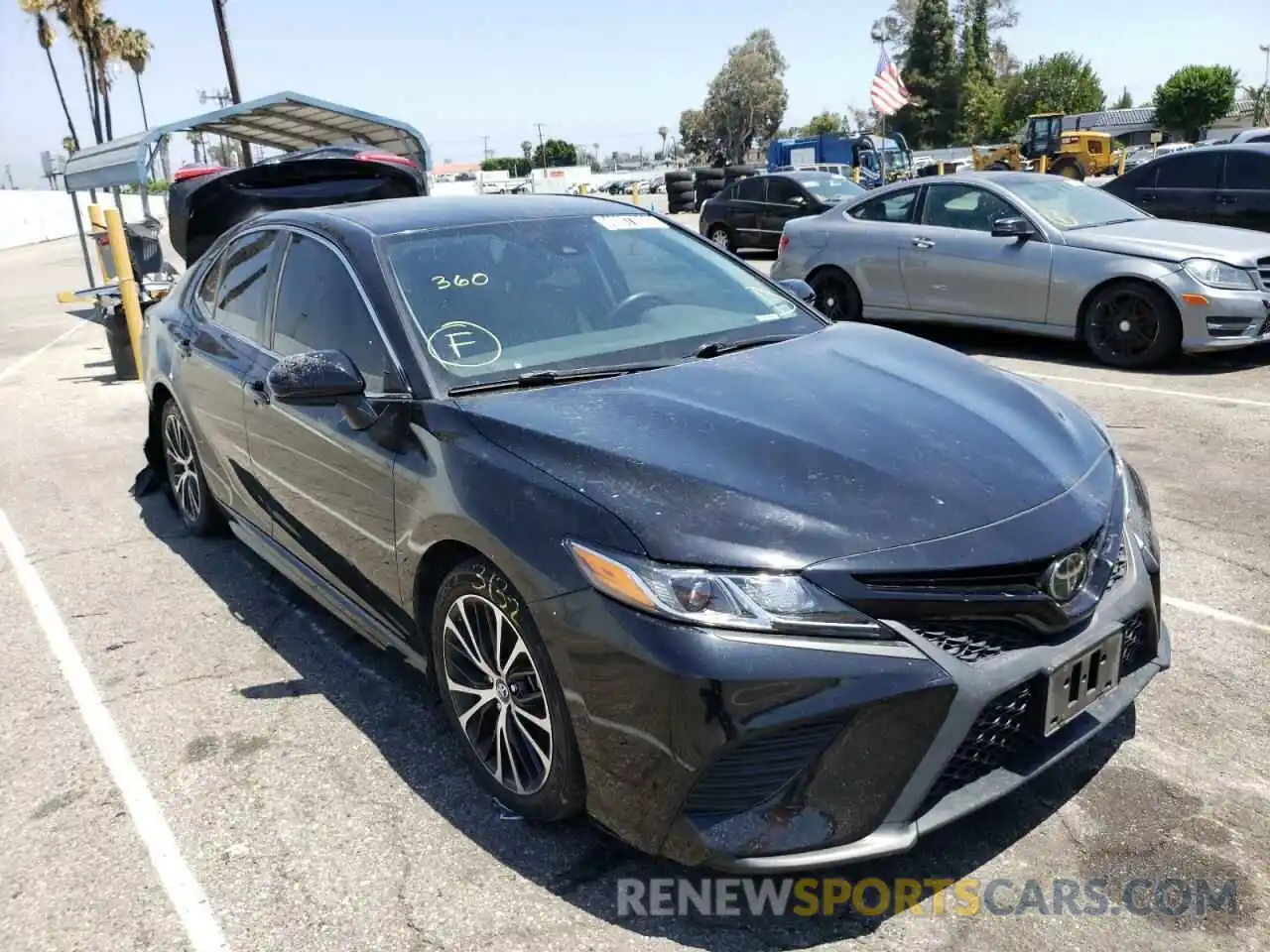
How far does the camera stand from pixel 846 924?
2.41 meters

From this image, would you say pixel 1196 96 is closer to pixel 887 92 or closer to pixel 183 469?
pixel 887 92

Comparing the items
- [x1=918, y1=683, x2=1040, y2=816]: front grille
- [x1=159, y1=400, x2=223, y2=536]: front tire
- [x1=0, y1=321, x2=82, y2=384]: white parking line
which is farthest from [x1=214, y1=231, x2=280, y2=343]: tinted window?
[x1=0, y1=321, x2=82, y2=384]: white parking line

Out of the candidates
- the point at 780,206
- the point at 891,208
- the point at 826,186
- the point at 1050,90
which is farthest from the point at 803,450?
the point at 1050,90

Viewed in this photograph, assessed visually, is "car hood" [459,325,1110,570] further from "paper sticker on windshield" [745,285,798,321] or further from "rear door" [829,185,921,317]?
"rear door" [829,185,921,317]

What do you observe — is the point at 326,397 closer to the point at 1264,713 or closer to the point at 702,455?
the point at 702,455

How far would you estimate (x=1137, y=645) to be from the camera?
8.75 ft

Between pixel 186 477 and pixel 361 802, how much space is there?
2.85 m

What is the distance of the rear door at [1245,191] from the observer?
417 inches

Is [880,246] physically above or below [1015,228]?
below

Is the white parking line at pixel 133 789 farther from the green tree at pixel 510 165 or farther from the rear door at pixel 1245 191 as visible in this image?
the green tree at pixel 510 165

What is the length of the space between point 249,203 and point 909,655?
8726mm

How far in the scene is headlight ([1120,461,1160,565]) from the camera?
2744 mm

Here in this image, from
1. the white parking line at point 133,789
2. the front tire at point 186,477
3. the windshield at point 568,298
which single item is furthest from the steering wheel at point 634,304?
the front tire at point 186,477

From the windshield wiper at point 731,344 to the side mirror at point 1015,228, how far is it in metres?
5.38
